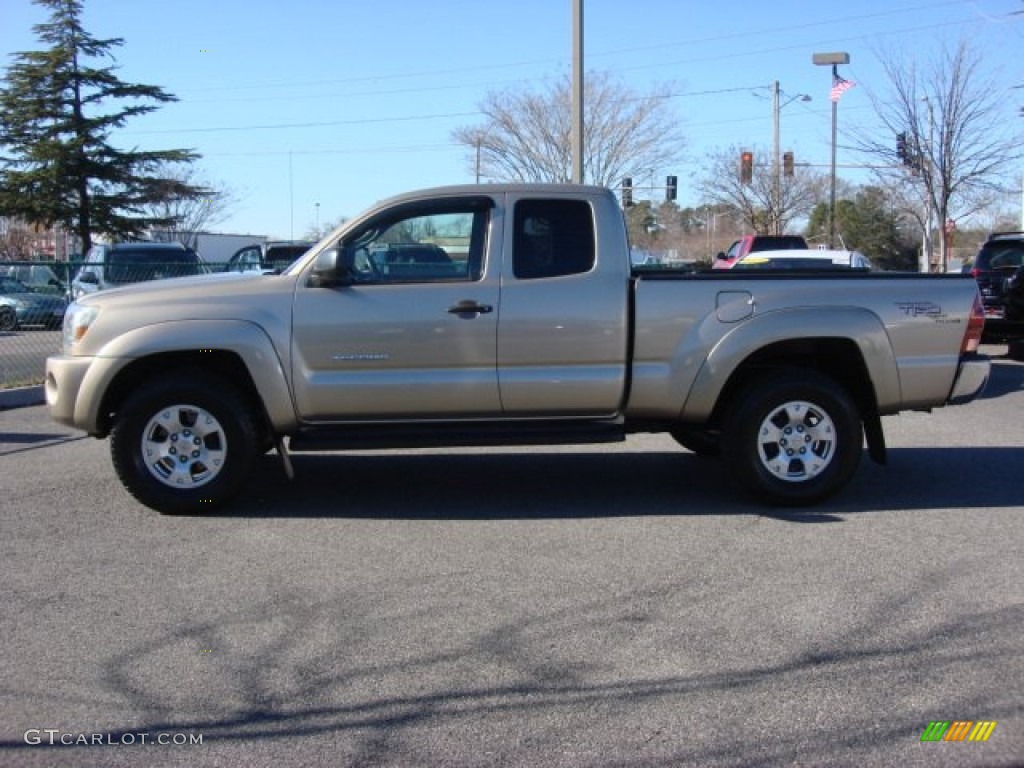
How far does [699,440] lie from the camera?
24.6ft

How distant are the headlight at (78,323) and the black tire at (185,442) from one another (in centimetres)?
49

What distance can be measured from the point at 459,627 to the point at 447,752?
1.12 meters

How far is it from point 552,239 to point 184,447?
2700 millimetres

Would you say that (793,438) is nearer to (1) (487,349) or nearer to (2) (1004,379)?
(1) (487,349)

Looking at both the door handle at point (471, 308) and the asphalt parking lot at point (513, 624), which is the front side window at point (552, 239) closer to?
the door handle at point (471, 308)

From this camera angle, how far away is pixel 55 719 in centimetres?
368

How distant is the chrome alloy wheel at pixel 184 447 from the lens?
631 cm

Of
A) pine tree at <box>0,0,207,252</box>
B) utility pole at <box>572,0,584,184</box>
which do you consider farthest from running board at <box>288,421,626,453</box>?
pine tree at <box>0,0,207,252</box>

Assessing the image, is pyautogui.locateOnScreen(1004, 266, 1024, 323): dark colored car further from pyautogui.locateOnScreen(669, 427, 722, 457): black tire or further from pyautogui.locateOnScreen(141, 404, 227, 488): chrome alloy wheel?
pyautogui.locateOnScreen(141, 404, 227, 488): chrome alloy wheel

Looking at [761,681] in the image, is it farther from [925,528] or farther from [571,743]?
[925,528]

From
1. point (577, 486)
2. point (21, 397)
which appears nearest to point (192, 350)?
point (577, 486)

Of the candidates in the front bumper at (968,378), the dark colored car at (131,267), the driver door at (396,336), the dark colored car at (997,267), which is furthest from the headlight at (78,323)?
the dark colored car at (997,267)

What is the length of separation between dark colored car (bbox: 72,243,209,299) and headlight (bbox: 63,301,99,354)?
4.87 meters

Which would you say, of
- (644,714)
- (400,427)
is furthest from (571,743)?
(400,427)
